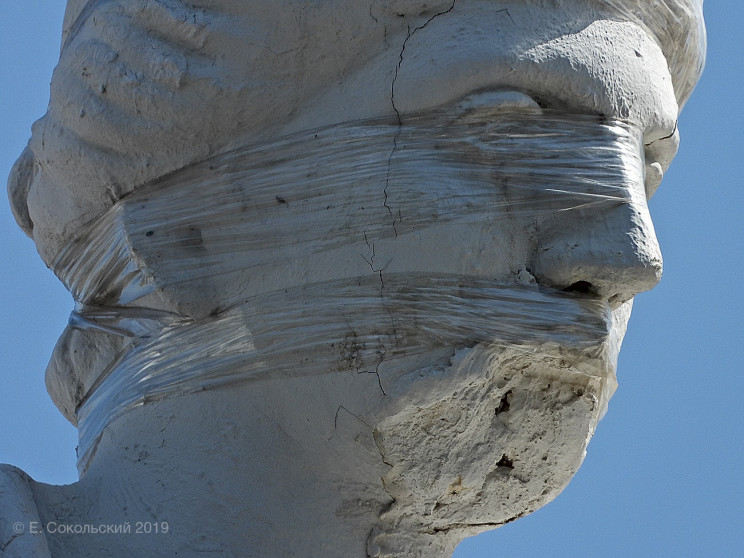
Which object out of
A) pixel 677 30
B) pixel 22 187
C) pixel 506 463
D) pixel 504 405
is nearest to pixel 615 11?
pixel 677 30

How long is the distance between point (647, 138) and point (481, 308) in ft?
1.97

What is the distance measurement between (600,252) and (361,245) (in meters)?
0.50

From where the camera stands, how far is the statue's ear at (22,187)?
12.2 ft

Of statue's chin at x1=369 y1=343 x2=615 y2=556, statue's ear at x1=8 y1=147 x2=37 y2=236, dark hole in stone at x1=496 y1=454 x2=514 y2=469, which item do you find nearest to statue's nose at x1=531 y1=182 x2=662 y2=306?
statue's chin at x1=369 y1=343 x2=615 y2=556

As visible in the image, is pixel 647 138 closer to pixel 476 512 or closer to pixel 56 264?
pixel 476 512

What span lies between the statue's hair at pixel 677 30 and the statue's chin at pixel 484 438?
2.58ft

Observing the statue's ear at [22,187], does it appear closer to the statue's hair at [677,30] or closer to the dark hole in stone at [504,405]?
the dark hole in stone at [504,405]

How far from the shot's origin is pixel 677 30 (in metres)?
3.54

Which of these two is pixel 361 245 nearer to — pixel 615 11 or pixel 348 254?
pixel 348 254

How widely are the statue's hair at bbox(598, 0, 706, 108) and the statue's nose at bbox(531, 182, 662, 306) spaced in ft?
1.49

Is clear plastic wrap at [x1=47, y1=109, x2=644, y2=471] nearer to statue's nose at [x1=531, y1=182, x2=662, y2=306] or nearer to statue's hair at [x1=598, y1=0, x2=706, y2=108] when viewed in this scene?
Result: statue's nose at [x1=531, y1=182, x2=662, y2=306]

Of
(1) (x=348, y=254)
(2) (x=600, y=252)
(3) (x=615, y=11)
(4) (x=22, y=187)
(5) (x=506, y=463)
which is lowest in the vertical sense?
(5) (x=506, y=463)

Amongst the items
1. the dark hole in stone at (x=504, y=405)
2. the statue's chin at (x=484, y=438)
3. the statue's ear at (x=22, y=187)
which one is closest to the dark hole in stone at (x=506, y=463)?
the statue's chin at (x=484, y=438)

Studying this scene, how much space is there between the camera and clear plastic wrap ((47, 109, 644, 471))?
A: 3164 millimetres
